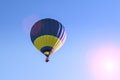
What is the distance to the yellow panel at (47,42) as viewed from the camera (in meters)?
108

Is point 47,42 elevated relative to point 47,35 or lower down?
lower down

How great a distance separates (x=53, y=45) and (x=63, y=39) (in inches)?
105

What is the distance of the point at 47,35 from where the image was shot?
108188 millimetres

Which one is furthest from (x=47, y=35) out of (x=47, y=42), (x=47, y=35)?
(x=47, y=42)

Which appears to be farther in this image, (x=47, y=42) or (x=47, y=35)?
(x=47, y=35)

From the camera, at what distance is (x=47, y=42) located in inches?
4230

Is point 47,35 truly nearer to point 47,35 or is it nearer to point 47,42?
point 47,35

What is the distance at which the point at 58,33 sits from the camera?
108750 millimetres

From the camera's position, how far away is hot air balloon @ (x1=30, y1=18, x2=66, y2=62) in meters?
108

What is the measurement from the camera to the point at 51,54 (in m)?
108

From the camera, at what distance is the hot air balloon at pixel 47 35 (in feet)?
353

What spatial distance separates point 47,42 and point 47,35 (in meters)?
1.34

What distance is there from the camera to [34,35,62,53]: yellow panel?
353 ft

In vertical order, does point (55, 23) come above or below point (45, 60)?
above
